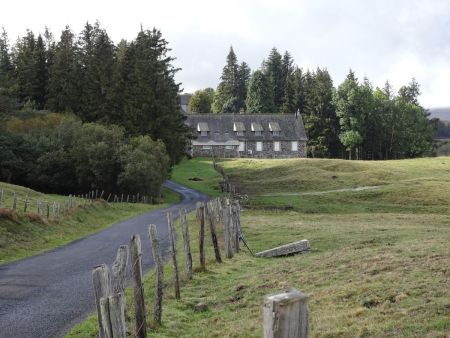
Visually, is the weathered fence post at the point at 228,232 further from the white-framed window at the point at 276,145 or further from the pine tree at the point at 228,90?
the pine tree at the point at 228,90

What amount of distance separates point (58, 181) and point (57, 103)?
25.7 m

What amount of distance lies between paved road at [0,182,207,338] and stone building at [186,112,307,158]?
286 feet

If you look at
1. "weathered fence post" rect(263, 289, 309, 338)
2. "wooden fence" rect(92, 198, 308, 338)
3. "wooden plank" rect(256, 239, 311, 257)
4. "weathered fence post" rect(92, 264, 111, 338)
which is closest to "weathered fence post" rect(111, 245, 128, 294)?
"wooden fence" rect(92, 198, 308, 338)

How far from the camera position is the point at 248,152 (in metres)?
118

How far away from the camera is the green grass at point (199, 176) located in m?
72.8

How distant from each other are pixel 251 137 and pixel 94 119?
1868 inches

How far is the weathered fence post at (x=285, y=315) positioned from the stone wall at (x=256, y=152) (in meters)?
111

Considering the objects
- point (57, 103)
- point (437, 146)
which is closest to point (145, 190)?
point (57, 103)

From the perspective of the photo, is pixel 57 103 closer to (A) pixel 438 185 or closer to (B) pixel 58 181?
(B) pixel 58 181

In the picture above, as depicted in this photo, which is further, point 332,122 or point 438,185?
point 332,122

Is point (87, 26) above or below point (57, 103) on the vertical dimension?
above

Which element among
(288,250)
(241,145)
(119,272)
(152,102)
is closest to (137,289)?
(119,272)

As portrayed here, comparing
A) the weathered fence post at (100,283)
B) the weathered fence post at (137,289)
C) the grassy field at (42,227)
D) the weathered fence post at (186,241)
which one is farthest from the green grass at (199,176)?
the weathered fence post at (100,283)

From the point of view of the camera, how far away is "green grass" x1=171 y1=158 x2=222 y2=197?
7281 cm
